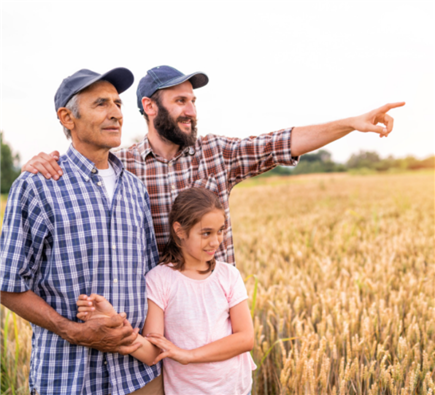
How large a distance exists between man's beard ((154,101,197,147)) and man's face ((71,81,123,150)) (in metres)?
0.46

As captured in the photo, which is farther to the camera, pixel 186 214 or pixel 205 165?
pixel 205 165

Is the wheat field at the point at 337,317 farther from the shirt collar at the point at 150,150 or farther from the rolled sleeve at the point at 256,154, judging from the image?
the shirt collar at the point at 150,150

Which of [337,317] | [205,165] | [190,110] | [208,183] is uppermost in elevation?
[190,110]

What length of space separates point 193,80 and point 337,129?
974mm

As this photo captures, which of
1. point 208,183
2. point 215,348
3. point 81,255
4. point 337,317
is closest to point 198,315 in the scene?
point 215,348

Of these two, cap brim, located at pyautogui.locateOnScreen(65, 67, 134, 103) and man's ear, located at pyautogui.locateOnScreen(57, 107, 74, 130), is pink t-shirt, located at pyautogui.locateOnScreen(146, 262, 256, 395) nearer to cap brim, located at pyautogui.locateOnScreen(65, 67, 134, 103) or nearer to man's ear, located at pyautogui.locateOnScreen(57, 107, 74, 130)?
man's ear, located at pyautogui.locateOnScreen(57, 107, 74, 130)

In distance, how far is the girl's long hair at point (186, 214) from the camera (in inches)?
81.8

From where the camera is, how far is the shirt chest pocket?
252cm

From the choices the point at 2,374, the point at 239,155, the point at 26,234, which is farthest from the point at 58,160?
the point at 2,374

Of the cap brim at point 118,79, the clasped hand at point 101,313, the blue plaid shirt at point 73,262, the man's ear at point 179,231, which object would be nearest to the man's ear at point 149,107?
the cap brim at point 118,79

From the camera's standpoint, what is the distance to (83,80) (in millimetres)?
2082

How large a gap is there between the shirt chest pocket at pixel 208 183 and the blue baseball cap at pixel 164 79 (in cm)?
60

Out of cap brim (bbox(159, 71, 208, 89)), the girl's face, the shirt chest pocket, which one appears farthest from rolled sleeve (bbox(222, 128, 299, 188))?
the girl's face

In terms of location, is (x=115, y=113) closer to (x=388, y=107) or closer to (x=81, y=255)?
(x=81, y=255)
